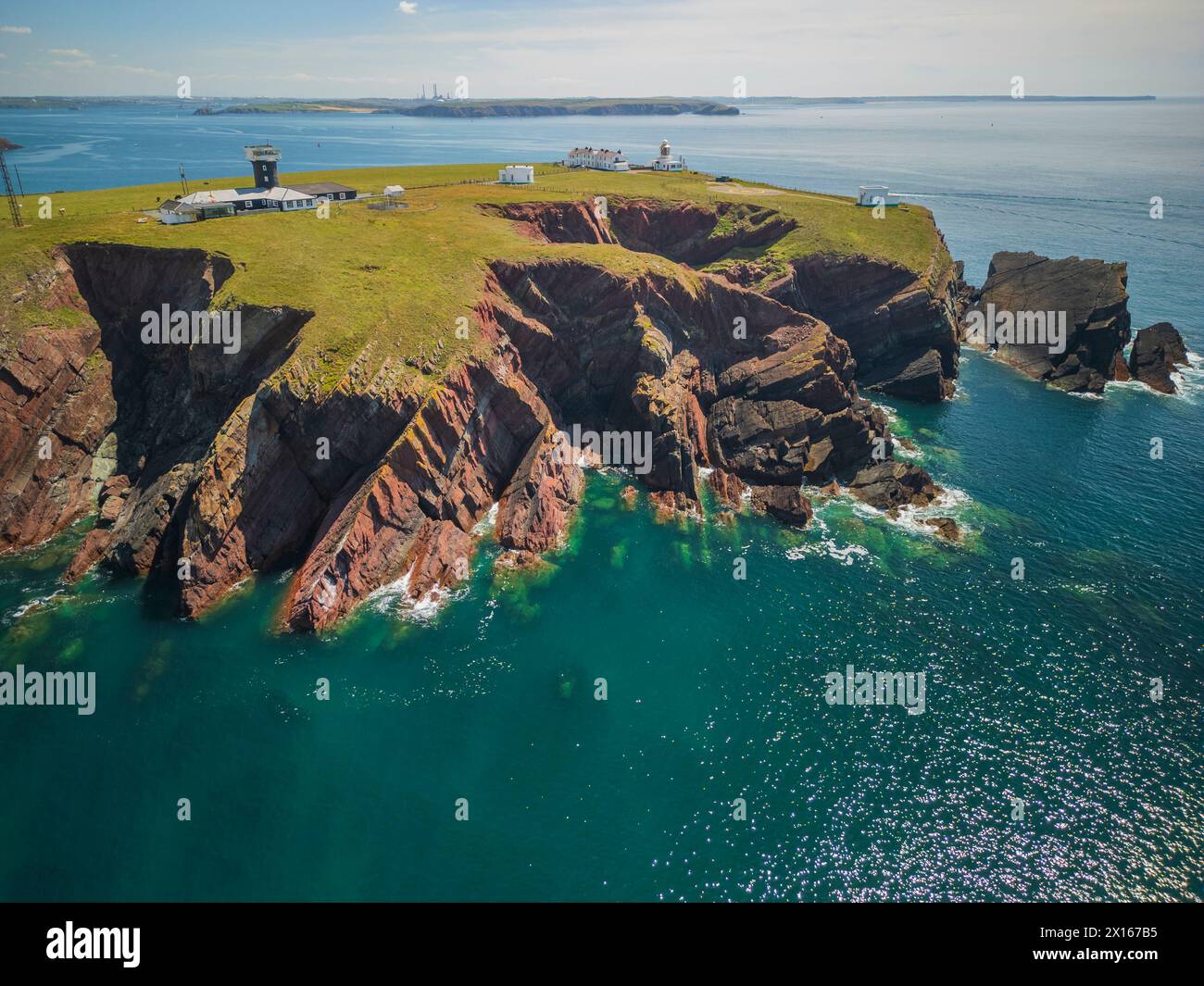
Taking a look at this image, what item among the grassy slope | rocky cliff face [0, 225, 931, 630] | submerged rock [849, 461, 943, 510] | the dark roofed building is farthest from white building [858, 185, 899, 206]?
the dark roofed building

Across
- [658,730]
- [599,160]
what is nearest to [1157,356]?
[658,730]

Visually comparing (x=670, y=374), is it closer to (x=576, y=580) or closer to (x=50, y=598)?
(x=576, y=580)

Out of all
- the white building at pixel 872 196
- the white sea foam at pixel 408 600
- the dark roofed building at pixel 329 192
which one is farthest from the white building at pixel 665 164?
the white sea foam at pixel 408 600

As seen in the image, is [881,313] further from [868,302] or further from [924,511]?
[924,511]

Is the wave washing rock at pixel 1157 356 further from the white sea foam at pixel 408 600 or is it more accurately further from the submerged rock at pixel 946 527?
the white sea foam at pixel 408 600

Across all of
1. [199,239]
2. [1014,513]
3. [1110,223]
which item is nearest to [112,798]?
[199,239]
